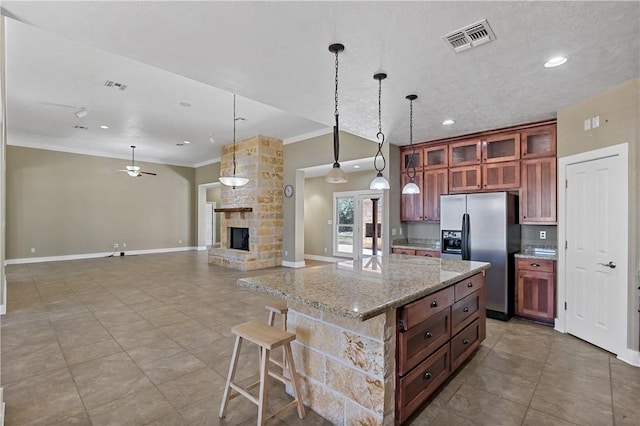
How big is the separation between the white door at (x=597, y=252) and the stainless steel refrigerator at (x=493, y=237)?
2.11ft

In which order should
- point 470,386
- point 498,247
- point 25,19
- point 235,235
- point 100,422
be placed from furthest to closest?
point 235,235, point 498,247, point 470,386, point 25,19, point 100,422

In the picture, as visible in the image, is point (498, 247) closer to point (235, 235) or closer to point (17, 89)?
point (235, 235)

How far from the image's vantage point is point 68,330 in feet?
11.8

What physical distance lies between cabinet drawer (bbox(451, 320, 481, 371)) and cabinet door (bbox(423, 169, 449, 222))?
2523mm

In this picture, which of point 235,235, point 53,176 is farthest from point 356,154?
point 53,176

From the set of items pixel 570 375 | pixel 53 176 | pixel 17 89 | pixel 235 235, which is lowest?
pixel 570 375

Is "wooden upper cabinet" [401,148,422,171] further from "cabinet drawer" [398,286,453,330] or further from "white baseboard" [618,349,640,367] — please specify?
"white baseboard" [618,349,640,367]

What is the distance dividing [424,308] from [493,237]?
278cm

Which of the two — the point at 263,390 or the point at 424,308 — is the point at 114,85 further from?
the point at 424,308

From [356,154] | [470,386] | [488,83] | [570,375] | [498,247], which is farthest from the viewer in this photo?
[356,154]

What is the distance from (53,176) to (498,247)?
36.3ft

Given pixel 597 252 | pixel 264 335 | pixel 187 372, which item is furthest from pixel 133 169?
pixel 597 252

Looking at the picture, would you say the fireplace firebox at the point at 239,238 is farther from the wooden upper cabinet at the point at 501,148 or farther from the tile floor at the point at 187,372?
the wooden upper cabinet at the point at 501,148

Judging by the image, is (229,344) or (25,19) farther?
(229,344)
